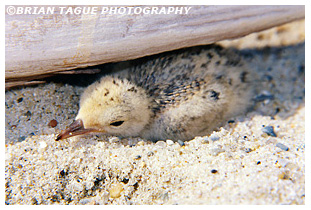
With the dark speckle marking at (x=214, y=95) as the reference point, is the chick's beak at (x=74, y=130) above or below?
below

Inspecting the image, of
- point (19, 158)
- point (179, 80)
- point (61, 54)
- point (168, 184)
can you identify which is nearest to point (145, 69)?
point (179, 80)

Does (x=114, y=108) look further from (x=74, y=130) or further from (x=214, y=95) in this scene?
(x=214, y=95)

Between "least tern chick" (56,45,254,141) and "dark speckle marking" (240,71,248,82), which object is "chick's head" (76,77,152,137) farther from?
"dark speckle marking" (240,71,248,82)

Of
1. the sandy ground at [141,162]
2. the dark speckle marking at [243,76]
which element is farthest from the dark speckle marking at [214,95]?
the dark speckle marking at [243,76]

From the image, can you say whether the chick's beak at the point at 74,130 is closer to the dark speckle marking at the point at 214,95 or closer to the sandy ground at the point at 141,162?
the sandy ground at the point at 141,162

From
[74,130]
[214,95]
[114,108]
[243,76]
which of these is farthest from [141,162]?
[243,76]

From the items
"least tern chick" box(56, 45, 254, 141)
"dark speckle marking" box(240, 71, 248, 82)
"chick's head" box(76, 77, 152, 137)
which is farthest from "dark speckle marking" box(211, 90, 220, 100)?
"chick's head" box(76, 77, 152, 137)
